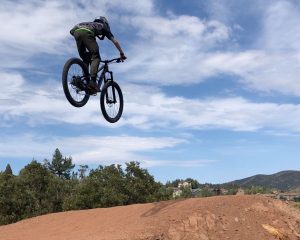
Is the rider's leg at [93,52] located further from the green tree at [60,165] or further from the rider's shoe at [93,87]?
the green tree at [60,165]

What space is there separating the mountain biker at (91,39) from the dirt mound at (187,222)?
6178 mm

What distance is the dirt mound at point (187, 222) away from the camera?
15.4m

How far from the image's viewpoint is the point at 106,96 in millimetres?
12617

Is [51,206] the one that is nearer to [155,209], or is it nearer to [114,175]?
[114,175]

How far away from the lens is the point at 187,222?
1581 cm

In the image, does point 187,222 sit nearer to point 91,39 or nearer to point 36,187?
point 91,39

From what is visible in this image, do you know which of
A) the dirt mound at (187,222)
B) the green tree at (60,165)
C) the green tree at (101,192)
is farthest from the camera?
the green tree at (60,165)

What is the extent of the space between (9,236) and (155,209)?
6.44 m

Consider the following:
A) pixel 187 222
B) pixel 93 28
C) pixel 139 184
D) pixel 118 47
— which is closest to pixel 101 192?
pixel 139 184

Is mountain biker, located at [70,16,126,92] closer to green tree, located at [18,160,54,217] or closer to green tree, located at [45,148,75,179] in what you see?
green tree, located at [18,160,54,217]

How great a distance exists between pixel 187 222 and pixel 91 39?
7823 mm

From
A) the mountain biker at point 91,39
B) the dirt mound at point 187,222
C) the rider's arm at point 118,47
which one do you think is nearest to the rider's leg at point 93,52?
the mountain biker at point 91,39

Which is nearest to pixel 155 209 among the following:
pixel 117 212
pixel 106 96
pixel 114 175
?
pixel 117 212

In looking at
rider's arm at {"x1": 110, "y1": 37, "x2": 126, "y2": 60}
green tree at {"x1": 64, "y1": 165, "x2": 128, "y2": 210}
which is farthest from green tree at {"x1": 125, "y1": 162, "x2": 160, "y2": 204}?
rider's arm at {"x1": 110, "y1": 37, "x2": 126, "y2": 60}
